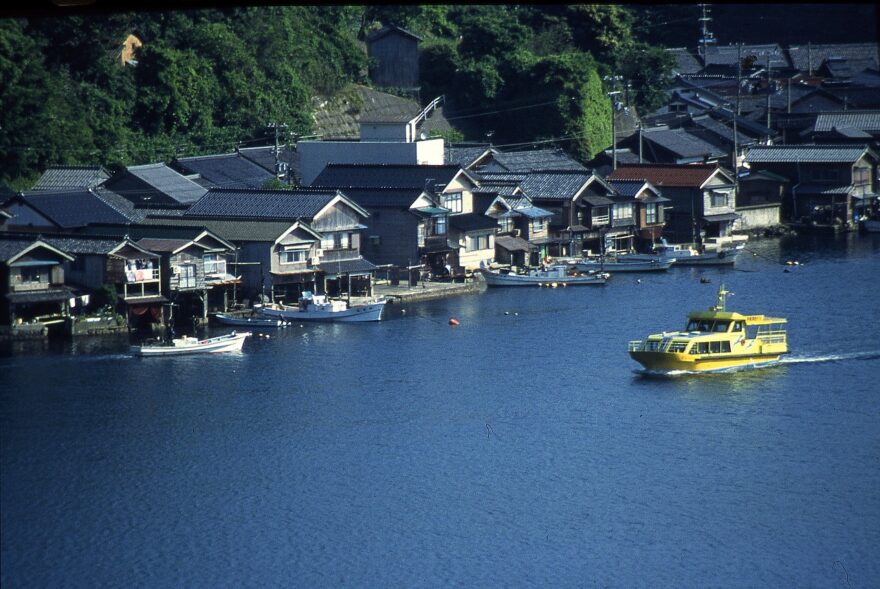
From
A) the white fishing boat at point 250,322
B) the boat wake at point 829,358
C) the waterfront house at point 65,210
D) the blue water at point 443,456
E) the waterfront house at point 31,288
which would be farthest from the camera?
the waterfront house at point 65,210

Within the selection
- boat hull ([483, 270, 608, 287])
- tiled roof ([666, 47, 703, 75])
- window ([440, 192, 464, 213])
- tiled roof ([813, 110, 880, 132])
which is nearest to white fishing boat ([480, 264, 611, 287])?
boat hull ([483, 270, 608, 287])

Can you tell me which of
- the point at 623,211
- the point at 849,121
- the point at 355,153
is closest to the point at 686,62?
the point at 849,121

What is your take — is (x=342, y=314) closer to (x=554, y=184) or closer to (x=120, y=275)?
(x=120, y=275)

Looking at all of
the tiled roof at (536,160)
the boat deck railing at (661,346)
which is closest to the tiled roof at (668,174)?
the tiled roof at (536,160)

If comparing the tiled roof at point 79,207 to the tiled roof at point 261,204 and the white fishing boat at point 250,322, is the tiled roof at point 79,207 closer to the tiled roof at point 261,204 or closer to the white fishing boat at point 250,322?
the tiled roof at point 261,204

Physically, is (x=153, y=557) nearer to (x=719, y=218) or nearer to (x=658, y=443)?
(x=658, y=443)
